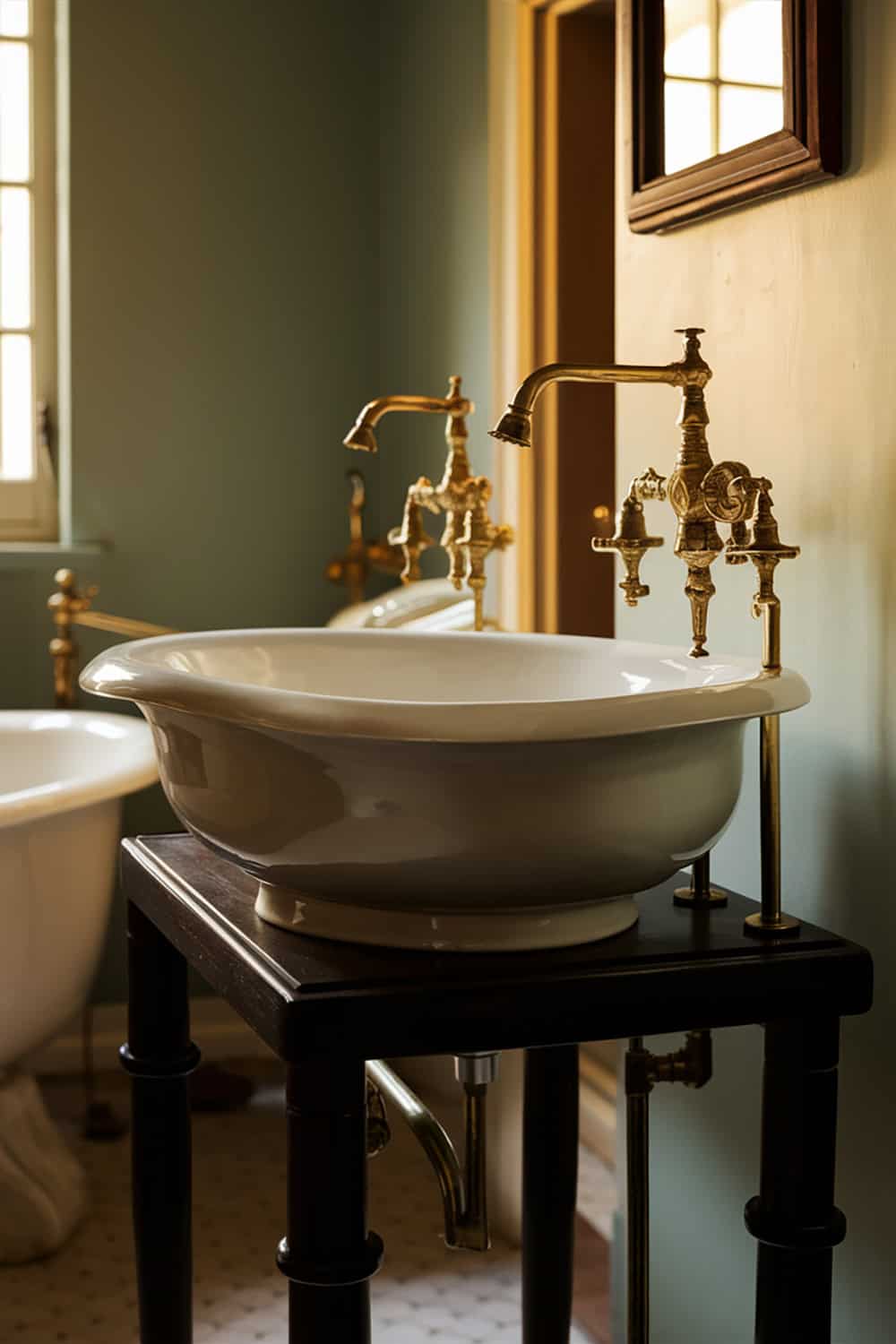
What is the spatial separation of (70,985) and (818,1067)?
139 cm

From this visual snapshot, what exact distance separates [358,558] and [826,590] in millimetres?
1696

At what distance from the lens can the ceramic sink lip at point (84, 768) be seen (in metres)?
2.03

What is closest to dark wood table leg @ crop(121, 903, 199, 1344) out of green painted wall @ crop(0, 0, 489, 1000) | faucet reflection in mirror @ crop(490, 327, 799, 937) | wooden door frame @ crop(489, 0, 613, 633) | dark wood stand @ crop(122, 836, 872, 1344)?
dark wood stand @ crop(122, 836, 872, 1344)

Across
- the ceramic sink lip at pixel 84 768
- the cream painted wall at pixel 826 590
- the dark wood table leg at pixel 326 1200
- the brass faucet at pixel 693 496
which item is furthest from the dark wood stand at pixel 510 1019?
the ceramic sink lip at pixel 84 768

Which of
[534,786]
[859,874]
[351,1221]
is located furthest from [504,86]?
[351,1221]

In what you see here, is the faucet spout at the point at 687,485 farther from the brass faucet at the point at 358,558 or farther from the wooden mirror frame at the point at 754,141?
the brass faucet at the point at 358,558

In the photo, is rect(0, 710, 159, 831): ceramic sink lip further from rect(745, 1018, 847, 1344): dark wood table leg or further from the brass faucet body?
rect(745, 1018, 847, 1344): dark wood table leg

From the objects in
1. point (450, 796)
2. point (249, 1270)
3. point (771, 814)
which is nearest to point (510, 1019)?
point (450, 796)

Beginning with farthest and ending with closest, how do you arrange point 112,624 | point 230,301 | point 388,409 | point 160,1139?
1. point 230,301
2. point 112,624
3. point 388,409
4. point 160,1139

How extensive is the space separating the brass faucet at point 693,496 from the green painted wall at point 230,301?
147 cm

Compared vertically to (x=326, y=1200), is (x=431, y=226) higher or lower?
higher

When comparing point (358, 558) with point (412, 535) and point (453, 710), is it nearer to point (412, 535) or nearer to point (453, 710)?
point (412, 535)

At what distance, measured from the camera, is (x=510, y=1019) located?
0.99 metres

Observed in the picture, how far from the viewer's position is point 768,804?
45.4 inches
